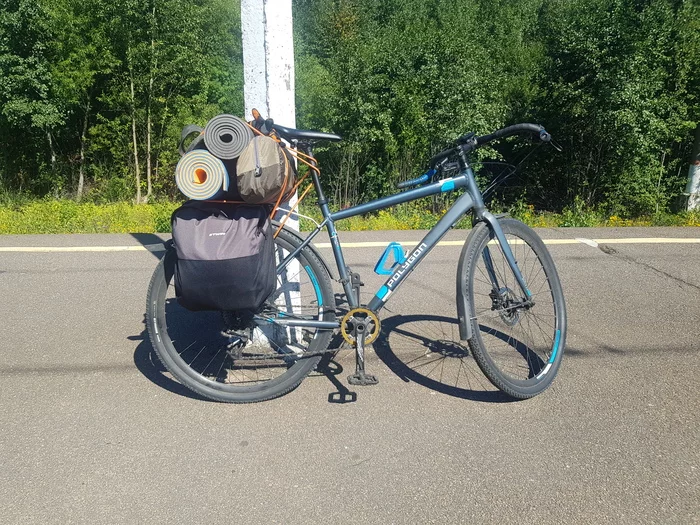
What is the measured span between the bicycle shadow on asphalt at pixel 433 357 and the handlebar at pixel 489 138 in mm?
1252

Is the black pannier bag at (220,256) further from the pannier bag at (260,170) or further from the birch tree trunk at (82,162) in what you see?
the birch tree trunk at (82,162)

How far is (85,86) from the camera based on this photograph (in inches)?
776

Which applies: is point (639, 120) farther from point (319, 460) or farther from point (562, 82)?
point (319, 460)

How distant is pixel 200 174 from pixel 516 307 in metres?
1.88

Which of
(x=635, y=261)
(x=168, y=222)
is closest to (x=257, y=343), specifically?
(x=635, y=261)

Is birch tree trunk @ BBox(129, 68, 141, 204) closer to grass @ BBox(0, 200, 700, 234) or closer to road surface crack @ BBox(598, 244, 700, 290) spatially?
grass @ BBox(0, 200, 700, 234)

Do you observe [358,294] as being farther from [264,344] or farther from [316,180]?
[264,344]

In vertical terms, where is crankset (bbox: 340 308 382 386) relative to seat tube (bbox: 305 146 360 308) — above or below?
below

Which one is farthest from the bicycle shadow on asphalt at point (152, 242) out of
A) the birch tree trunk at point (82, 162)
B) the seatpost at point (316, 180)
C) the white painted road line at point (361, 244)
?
the birch tree trunk at point (82, 162)

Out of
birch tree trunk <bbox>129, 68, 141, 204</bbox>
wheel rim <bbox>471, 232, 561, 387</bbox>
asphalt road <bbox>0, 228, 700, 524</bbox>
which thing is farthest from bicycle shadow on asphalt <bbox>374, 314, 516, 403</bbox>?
birch tree trunk <bbox>129, 68, 141, 204</bbox>

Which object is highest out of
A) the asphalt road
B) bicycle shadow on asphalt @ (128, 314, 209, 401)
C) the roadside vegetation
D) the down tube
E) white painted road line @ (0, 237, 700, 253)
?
Result: the roadside vegetation

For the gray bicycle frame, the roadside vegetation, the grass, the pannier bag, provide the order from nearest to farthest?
the pannier bag → the gray bicycle frame → the grass → the roadside vegetation

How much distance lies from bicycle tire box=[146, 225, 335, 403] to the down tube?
0.29 m

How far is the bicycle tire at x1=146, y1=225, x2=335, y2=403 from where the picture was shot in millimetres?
3178
